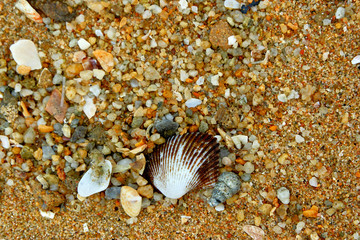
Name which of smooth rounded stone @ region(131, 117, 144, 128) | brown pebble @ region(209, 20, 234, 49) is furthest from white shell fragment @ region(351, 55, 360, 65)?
smooth rounded stone @ region(131, 117, 144, 128)

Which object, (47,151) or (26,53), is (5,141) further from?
(26,53)

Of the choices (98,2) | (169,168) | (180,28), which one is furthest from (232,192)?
(98,2)

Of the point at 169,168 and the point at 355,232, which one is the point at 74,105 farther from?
the point at 355,232

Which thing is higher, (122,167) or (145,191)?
(122,167)

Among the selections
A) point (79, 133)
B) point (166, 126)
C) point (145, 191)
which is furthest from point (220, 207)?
point (79, 133)

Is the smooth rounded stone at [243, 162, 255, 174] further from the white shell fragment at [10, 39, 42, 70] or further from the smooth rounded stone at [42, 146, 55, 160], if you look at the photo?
the white shell fragment at [10, 39, 42, 70]

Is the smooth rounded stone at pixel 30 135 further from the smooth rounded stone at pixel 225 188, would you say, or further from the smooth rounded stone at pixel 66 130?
the smooth rounded stone at pixel 225 188

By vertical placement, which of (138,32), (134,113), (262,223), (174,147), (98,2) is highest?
(98,2)
